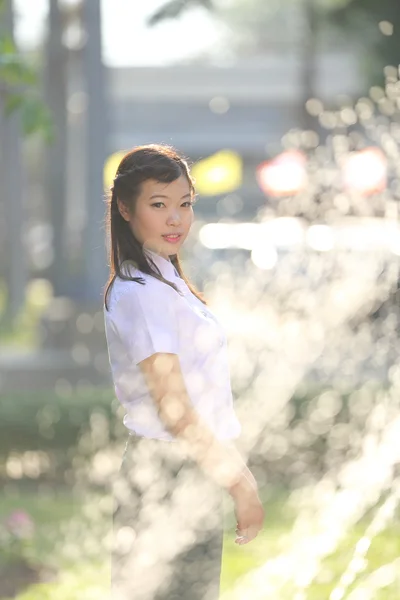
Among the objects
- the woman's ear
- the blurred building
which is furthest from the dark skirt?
the blurred building

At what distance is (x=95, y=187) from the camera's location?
Result: 445 inches

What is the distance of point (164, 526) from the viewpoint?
2.60m

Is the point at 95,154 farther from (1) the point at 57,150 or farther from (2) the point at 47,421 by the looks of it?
(2) the point at 47,421

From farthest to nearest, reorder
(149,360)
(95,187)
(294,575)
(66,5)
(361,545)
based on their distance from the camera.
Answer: (66,5), (95,187), (361,545), (294,575), (149,360)

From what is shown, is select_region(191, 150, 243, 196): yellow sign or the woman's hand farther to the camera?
select_region(191, 150, 243, 196): yellow sign

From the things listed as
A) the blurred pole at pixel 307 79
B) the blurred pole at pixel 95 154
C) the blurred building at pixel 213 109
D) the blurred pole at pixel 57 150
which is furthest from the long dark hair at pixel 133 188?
the blurred building at pixel 213 109

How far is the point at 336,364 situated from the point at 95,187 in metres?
2.63

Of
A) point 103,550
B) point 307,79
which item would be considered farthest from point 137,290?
point 307,79

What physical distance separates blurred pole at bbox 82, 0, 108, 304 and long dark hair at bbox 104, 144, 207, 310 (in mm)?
8345

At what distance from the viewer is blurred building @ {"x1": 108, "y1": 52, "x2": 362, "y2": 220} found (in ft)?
111

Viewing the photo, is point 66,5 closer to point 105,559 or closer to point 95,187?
point 95,187

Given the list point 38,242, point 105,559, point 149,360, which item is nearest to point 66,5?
point 105,559

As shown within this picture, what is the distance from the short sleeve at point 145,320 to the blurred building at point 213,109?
30252 mm

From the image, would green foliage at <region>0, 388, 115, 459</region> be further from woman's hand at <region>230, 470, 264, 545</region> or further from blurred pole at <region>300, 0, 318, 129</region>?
blurred pole at <region>300, 0, 318, 129</region>
